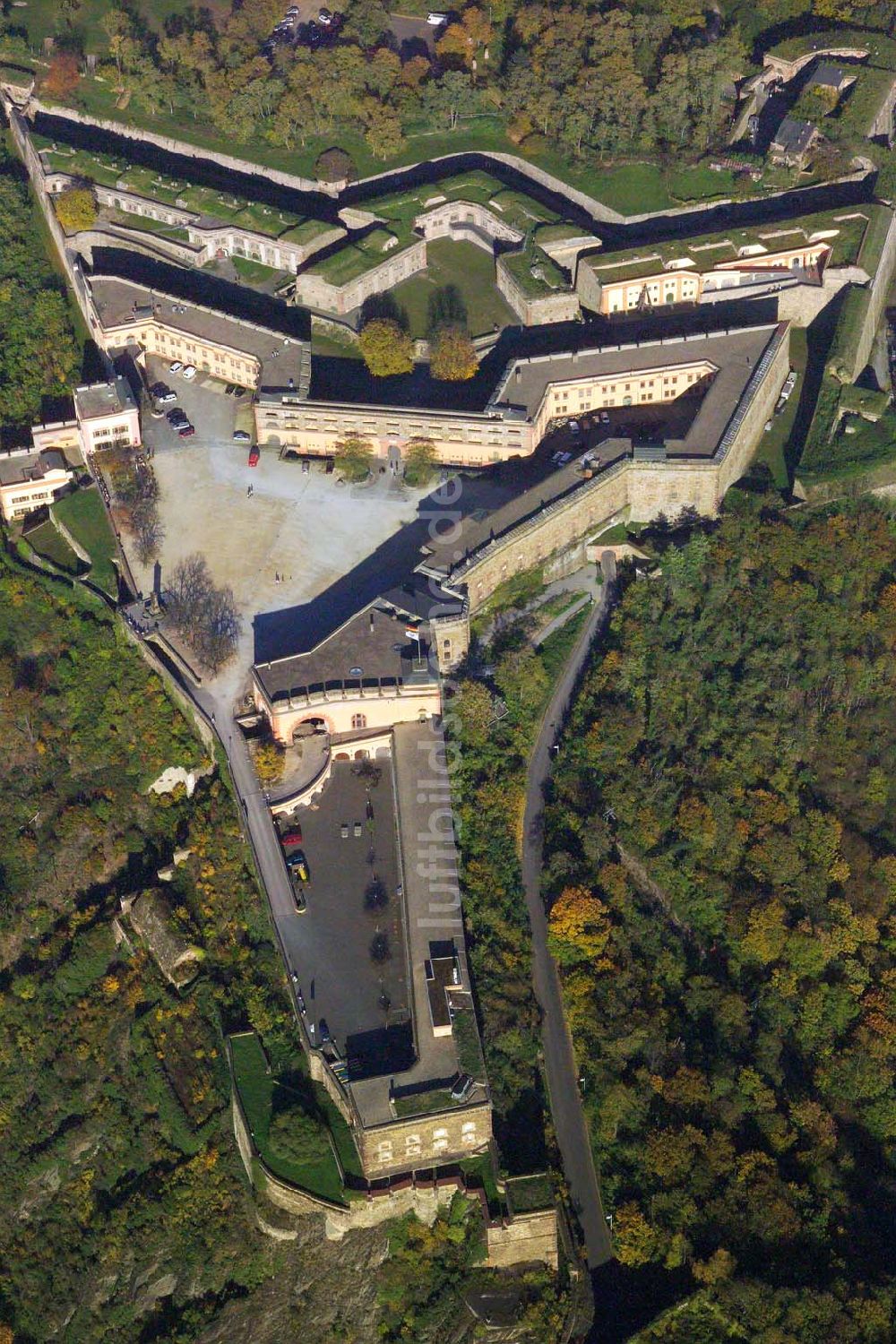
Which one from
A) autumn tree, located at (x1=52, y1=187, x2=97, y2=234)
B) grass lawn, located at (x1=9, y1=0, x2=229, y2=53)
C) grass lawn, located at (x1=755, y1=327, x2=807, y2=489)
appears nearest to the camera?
grass lawn, located at (x1=755, y1=327, x2=807, y2=489)

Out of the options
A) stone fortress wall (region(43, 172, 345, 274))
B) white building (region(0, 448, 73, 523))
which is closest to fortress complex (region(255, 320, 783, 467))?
white building (region(0, 448, 73, 523))

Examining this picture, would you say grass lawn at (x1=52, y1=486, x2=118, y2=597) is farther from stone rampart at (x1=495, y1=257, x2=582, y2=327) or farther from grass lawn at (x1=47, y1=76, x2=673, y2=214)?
grass lawn at (x1=47, y1=76, x2=673, y2=214)

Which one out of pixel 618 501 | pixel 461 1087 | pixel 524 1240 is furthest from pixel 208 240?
pixel 524 1240

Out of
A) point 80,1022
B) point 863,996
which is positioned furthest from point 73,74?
point 863,996

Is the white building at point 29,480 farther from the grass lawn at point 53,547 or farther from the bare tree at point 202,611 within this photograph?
the bare tree at point 202,611

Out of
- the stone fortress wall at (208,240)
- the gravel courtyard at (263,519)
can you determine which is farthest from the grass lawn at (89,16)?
the gravel courtyard at (263,519)

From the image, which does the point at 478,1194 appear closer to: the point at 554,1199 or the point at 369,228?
the point at 554,1199

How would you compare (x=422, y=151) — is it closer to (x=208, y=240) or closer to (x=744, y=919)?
(x=208, y=240)
